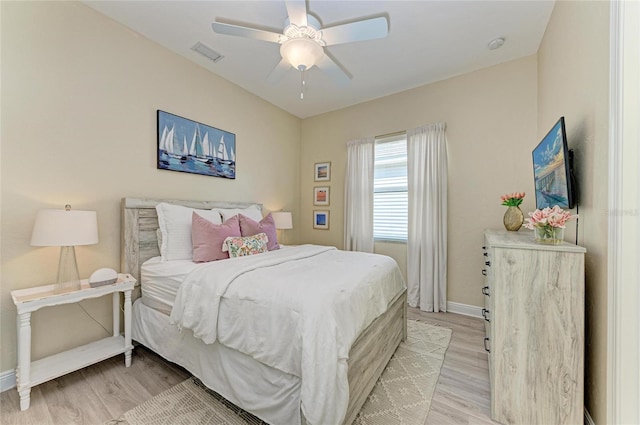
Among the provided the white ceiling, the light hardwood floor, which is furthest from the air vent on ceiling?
the light hardwood floor

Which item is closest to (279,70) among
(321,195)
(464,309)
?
(321,195)

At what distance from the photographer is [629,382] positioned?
1.10 meters

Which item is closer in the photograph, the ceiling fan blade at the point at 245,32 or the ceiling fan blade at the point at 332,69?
the ceiling fan blade at the point at 245,32

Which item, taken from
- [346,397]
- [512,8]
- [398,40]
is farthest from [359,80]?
[346,397]

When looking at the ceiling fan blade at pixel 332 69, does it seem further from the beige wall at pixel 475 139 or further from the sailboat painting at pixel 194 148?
the sailboat painting at pixel 194 148

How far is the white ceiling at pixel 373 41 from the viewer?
2082mm

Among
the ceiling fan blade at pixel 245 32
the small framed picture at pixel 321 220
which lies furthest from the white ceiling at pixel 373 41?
the small framed picture at pixel 321 220

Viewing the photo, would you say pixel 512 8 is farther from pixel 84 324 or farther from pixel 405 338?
pixel 84 324

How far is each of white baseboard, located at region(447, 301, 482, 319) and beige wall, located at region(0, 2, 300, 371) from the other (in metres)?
3.44

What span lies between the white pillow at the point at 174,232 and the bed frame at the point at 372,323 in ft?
0.42

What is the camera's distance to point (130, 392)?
1723 millimetres

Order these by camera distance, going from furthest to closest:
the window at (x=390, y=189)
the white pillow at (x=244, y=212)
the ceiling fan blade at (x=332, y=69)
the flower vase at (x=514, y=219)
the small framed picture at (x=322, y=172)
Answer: the small framed picture at (x=322, y=172), the window at (x=390, y=189), the white pillow at (x=244, y=212), the flower vase at (x=514, y=219), the ceiling fan blade at (x=332, y=69)

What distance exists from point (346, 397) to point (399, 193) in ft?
9.31

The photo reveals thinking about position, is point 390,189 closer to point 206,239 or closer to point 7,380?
point 206,239
